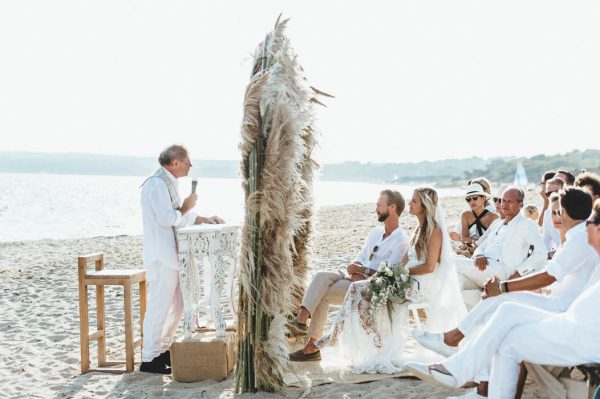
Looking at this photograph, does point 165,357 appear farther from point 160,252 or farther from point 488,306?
point 488,306

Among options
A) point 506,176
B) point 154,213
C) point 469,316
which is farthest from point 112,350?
point 506,176

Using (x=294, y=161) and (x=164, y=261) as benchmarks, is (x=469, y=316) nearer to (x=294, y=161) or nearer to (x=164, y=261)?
(x=294, y=161)

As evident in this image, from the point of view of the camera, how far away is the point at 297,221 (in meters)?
5.13

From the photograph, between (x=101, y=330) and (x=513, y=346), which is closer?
(x=513, y=346)

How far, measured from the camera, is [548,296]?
4375 millimetres

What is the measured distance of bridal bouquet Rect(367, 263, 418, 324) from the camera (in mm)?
5598

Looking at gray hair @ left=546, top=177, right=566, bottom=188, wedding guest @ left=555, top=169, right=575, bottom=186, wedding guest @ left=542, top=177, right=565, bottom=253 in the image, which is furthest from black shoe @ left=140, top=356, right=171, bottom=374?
wedding guest @ left=555, top=169, right=575, bottom=186

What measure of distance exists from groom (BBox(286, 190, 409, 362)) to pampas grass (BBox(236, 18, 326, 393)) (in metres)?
0.87

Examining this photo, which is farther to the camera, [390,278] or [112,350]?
[112,350]

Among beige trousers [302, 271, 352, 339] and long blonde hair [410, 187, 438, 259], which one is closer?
long blonde hair [410, 187, 438, 259]

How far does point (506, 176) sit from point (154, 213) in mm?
94488

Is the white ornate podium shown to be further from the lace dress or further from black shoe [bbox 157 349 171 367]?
the lace dress

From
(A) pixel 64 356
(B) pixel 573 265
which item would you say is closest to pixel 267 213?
(B) pixel 573 265

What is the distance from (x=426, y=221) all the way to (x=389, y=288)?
722 mm
